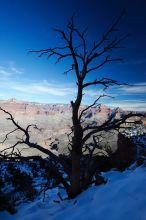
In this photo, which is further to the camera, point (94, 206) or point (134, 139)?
point (134, 139)

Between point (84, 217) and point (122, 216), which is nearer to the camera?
point (122, 216)

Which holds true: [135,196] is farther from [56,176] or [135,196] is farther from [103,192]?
[56,176]

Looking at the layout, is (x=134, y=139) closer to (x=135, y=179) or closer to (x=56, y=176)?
(x=56, y=176)

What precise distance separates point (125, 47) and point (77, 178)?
16.5 ft

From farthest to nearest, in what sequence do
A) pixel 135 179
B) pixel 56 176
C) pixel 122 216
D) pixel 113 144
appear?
pixel 113 144, pixel 56 176, pixel 135 179, pixel 122 216

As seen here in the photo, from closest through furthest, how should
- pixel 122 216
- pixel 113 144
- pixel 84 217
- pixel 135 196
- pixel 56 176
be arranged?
pixel 122 216 → pixel 135 196 → pixel 84 217 → pixel 56 176 → pixel 113 144

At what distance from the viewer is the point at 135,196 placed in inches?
229

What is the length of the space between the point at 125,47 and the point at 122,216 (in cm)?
642

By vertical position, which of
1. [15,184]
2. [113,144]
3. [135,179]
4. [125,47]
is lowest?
[15,184]

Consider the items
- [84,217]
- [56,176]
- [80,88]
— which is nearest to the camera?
[84,217]

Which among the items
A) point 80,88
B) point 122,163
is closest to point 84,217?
point 80,88

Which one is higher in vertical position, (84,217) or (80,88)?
(80,88)

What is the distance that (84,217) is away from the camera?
6.20 m

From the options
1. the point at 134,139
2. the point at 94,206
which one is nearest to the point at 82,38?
the point at 94,206
